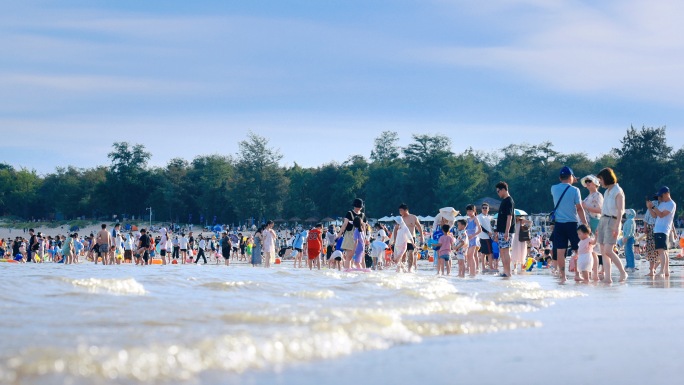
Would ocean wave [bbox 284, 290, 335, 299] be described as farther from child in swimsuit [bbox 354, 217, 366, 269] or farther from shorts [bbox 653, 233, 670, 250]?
child in swimsuit [bbox 354, 217, 366, 269]

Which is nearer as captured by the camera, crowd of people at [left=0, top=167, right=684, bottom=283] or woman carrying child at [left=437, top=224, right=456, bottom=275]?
crowd of people at [left=0, top=167, right=684, bottom=283]

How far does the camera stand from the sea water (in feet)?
12.9

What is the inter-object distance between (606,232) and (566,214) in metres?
0.68

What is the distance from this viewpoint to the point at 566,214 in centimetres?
1127

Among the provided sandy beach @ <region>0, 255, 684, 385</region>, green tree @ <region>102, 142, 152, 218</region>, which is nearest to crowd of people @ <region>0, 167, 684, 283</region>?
sandy beach @ <region>0, 255, 684, 385</region>

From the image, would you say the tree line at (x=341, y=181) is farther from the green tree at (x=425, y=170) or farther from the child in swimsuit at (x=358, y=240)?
the child in swimsuit at (x=358, y=240)

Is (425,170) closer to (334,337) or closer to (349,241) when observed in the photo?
(349,241)

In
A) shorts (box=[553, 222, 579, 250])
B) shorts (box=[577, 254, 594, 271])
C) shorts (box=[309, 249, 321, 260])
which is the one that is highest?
shorts (box=[553, 222, 579, 250])

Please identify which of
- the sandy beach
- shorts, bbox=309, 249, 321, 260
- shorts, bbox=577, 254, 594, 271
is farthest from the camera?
shorts, bbox=309, 249, 321, 260

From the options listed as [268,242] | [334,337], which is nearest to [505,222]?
[334,337]

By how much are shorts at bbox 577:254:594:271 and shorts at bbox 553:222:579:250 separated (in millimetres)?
207

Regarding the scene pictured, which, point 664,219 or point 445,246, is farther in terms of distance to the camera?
point 445,246

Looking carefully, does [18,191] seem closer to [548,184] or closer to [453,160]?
[453,160]

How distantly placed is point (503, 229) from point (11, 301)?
25.4 ft
